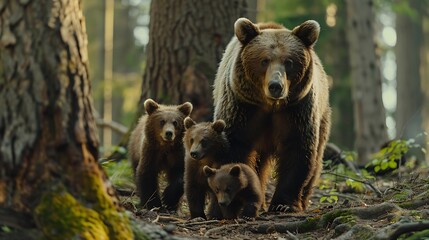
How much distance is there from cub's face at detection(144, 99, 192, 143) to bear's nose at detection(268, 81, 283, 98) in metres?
1.55

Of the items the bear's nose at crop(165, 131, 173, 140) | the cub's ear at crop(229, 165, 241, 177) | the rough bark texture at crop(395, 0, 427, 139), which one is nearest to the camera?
the cub's ear at crop(229, 165, 241, 177)

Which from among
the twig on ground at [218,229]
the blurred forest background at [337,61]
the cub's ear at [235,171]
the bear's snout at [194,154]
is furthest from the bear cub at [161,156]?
the blurred forest background at [337,61]

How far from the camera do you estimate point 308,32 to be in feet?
24.5

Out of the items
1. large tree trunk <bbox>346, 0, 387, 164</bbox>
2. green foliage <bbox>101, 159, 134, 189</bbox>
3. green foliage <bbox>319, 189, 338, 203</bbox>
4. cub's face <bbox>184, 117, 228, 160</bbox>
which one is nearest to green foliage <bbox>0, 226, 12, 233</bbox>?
cub's face <bbox>184, 117, 228, 160</bbox>

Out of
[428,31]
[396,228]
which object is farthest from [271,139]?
[428,31]

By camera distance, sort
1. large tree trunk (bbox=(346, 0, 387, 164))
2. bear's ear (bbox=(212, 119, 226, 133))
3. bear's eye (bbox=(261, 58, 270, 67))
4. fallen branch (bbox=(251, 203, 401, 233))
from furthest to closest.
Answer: large tree trunk (bbox=(346, 0, 387, 164)) < bear's ear (bbox=(212, 119, 226, 133)) < bear's eye (bbox=(261, 58, 270, 67)) < fallen branch (bbox=(251, 203, 401, 233))

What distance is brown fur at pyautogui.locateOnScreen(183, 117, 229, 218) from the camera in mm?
7191

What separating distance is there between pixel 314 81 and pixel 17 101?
394 centimetres

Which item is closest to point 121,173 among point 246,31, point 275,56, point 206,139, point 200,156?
point 206,139

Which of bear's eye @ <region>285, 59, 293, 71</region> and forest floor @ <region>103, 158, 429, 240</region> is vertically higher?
bear's eye @ <region>285, 59, 293, 71</region>

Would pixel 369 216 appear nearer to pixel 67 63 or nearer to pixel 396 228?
pixel 396 228

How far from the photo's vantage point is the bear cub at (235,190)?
678 cm

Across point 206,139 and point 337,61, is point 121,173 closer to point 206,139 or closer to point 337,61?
point 206,139

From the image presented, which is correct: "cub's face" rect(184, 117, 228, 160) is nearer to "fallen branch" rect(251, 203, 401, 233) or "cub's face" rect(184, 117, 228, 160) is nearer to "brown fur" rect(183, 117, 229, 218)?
"brown fur" rect(183, 117, 229, 218)
